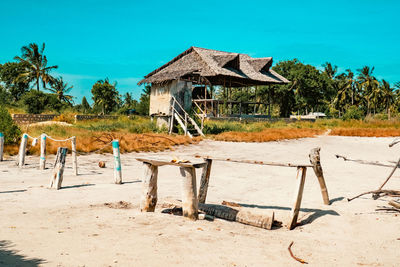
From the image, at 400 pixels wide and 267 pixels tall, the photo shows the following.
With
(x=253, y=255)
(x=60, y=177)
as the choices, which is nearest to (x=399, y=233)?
(x=253, y=255)

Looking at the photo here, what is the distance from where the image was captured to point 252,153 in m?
17.3

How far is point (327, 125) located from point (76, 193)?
29623mm

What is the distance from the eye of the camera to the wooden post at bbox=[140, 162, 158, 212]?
6.45 meters

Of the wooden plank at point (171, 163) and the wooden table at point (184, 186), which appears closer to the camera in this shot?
the wooden plank at point (171, 163)

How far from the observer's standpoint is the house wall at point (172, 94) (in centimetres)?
2447

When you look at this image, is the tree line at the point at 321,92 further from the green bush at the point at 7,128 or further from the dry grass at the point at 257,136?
the green bush at the point at 7,128

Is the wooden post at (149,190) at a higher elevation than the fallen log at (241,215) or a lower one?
higher

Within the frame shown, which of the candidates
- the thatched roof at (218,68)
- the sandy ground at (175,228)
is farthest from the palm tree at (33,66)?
the sandy ground at (175,228)

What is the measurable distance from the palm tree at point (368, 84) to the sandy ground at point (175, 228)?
5454cm

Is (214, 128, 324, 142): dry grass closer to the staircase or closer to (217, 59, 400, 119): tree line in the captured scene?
the staircase

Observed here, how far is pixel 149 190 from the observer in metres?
6.45

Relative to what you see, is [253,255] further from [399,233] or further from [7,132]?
[7,132]

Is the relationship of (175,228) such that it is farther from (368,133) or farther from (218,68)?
(218,68)

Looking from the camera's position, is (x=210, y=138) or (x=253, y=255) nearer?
(x=253, y=255)
